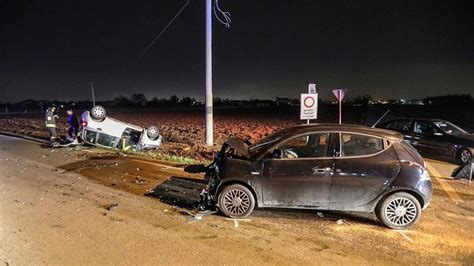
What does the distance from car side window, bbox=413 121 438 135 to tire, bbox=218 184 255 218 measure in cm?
914

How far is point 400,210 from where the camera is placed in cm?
612

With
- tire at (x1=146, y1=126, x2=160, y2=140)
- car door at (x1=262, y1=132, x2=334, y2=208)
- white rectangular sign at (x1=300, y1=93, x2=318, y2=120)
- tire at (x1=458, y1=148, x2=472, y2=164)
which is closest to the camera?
car door at (x1=262, y1=132, x2=334, y2=208)

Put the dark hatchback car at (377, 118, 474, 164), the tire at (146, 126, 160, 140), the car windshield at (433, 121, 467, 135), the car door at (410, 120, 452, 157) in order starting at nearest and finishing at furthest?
1. the dark hatchback car at (377, 118, 474, 164)
2. the car door at (410, 120, 452, 157)
3. the car windshield at (433, 121, 467, 135)
4. the tire at (146, 126, 160, 140)

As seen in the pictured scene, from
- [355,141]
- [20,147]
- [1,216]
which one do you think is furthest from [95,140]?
[355,141]

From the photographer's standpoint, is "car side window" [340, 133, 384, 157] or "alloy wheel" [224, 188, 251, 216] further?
"alloy wheel" [224, 188, 251, 216]

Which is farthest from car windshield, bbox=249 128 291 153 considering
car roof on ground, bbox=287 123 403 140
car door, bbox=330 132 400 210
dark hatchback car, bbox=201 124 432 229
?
car door, bbox=330 132 400 210

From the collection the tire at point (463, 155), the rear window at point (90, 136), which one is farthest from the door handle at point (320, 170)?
the rear window at point (90, 136)

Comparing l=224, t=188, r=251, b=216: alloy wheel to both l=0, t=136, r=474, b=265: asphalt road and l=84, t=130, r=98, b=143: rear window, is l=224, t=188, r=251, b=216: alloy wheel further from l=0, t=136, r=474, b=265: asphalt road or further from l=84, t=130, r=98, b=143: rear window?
l=84, t=130, r=98, b=143: rear window

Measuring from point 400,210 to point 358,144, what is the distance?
1.24 meters

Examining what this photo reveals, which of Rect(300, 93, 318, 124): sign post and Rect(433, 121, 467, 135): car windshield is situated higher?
Rect(300, 93, 318, 124): sign post

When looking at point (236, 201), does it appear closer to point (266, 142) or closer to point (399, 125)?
point (266, 142)

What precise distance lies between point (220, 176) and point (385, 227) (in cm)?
282

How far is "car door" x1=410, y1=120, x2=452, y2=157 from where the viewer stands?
12523mm

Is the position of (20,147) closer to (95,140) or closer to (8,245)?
(95,140)
